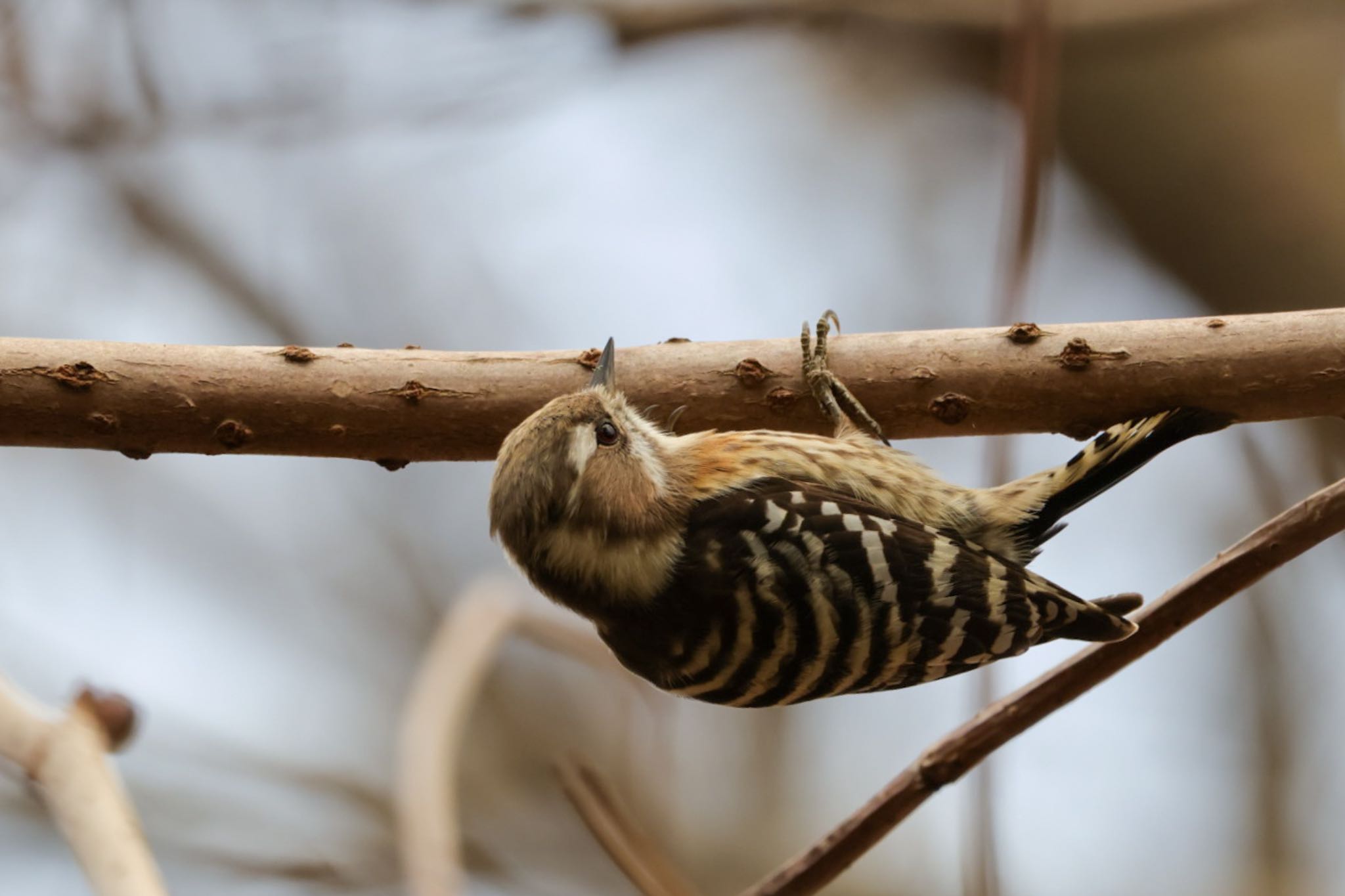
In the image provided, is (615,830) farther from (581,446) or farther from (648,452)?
(648,452)

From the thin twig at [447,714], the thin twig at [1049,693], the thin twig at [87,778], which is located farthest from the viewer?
the thin twig at [447,714]

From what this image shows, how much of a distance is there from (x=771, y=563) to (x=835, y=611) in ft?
0.46

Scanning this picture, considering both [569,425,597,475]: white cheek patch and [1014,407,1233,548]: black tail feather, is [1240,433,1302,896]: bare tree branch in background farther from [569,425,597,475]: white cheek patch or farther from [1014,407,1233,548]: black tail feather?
[569,425,597,475]: white cheek patch

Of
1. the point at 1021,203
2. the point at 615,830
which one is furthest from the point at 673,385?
the point at 615,830

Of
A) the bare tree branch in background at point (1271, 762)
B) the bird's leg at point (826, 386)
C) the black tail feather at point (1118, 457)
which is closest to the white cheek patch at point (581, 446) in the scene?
the bird's leg at point (826, 386)

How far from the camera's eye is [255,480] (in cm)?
518

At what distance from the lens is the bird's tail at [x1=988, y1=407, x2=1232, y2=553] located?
1971mm

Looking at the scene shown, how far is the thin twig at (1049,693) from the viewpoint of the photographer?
66.6 inches

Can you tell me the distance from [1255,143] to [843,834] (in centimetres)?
363

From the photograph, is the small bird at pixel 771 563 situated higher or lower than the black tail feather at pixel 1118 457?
lower

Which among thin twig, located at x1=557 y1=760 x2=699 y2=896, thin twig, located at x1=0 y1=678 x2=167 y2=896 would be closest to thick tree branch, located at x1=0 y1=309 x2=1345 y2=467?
thin twig, located at x1=0 y1=678 x2=167 y2=896

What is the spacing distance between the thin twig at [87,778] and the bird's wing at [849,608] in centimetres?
91

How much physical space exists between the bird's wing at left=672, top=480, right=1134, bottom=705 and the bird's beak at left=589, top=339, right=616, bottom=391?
1.12 feet

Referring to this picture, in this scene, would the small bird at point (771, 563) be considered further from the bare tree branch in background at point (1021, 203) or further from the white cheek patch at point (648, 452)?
the bare tree branch in background at point (1021, 203)
